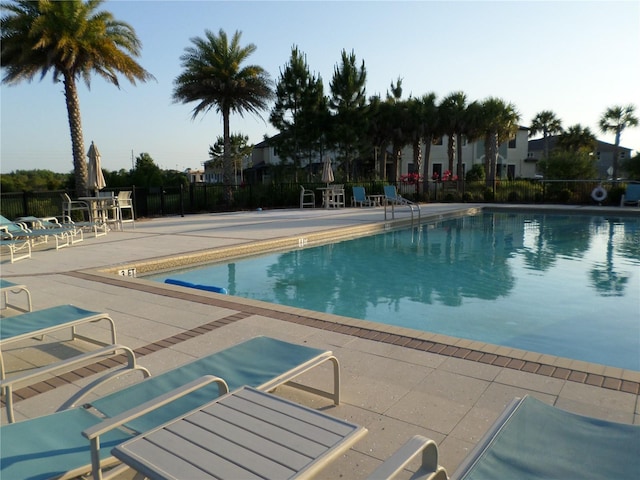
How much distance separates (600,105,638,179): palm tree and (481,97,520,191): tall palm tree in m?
11.5

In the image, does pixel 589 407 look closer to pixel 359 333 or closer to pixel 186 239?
pixel 359 333

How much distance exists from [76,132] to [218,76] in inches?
261

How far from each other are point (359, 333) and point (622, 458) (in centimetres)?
270

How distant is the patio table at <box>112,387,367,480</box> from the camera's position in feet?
5.11

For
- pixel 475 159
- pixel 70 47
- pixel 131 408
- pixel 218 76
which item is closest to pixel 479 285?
pixel 131 408

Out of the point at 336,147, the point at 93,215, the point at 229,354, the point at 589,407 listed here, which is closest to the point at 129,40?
the point at 93,215

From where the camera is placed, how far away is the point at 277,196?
69.7ft

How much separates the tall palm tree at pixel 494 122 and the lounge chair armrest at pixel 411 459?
27.9 m

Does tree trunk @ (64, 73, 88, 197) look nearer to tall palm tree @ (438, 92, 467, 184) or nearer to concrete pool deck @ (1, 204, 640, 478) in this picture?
concrete pool deck @ (1, 204, 640, 478)

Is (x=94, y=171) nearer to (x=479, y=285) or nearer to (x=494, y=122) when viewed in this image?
(x=479, y=285)

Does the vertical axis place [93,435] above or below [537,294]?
above

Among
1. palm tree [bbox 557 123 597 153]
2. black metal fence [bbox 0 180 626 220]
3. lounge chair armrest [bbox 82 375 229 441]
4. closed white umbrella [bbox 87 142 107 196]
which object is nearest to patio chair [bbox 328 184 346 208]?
black metal fence [bbox 0 180 626 220]

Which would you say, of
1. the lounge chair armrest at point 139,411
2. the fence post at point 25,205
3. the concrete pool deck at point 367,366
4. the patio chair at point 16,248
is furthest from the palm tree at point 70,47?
the lounge chair armrest at point 139,411

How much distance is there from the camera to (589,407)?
9.41ft
